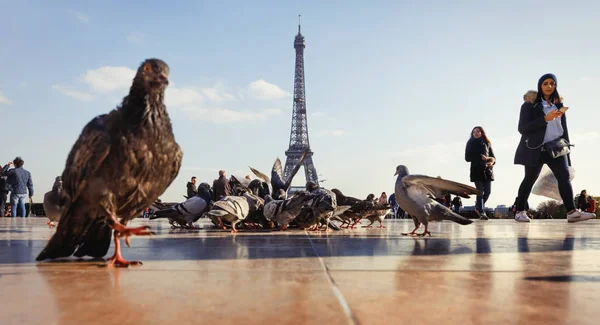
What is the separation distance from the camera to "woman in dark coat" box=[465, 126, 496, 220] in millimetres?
11953

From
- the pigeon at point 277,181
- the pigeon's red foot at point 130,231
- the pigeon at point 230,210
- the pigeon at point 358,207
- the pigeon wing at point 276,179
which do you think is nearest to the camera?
the pigeon's red foot at point 130,231

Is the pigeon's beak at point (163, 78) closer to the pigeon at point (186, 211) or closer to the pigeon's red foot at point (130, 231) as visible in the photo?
the pigeon's red foot at point (130, 231)

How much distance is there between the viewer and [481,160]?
11906 millimetres

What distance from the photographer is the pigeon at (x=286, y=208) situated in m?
8.26

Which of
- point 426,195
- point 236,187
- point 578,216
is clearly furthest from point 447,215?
point 236,187

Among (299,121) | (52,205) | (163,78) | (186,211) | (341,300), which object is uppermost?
(299,121)

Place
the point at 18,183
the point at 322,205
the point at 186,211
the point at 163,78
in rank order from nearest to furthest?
the point at 163,78 → the point at 322,205 → the point at 186,211 → the point at 18,183

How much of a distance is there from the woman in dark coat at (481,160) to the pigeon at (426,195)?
5.27 metres

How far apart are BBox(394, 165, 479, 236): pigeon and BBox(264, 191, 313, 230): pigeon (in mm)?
1798

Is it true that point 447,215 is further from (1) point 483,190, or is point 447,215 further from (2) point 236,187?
(2) point 236,187

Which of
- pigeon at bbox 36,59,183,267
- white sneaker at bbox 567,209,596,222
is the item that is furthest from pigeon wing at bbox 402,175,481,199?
pigeon at bbox 36,59,183,267

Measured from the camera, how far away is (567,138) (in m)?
9.31

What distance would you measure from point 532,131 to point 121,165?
844cm

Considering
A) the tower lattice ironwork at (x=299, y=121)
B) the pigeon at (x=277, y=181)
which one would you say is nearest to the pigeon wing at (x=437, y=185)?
the pigeon at (x=277, y=181)
